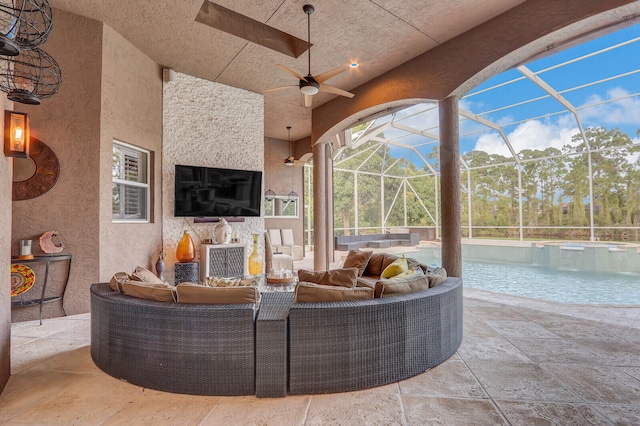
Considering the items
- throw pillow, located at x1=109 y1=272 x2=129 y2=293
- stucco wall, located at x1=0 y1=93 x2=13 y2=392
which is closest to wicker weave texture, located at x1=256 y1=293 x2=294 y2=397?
throw pillow, located at x1=109 y1=272 x2=129 y2=293

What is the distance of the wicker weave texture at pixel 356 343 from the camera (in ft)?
6.88

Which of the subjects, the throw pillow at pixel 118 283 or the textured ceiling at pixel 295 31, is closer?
the throw pillow at pixel 118 283

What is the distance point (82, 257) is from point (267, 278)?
233 cm

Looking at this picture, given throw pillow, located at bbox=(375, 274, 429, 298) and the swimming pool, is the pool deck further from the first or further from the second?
the swimming pool

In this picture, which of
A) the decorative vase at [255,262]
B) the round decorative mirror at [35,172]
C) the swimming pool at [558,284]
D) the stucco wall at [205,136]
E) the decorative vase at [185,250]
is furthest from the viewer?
the stucco wall at [205,136]

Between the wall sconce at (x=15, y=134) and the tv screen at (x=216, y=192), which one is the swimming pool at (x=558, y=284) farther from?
the wall sconce at (x=15, y=134)

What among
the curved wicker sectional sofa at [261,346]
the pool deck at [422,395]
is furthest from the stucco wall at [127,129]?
the curved wicker sectional sofa at [261,346]

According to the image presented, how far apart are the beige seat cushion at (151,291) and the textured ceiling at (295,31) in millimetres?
3312

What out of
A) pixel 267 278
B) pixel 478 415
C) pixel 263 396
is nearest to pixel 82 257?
pixel 267 278

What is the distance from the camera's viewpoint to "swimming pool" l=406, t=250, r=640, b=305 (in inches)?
198

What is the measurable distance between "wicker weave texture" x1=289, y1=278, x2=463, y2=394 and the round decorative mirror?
365 cm

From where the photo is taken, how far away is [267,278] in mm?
3824

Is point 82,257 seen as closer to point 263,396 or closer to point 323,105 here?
point 263,396

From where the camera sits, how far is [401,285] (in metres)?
2.46
